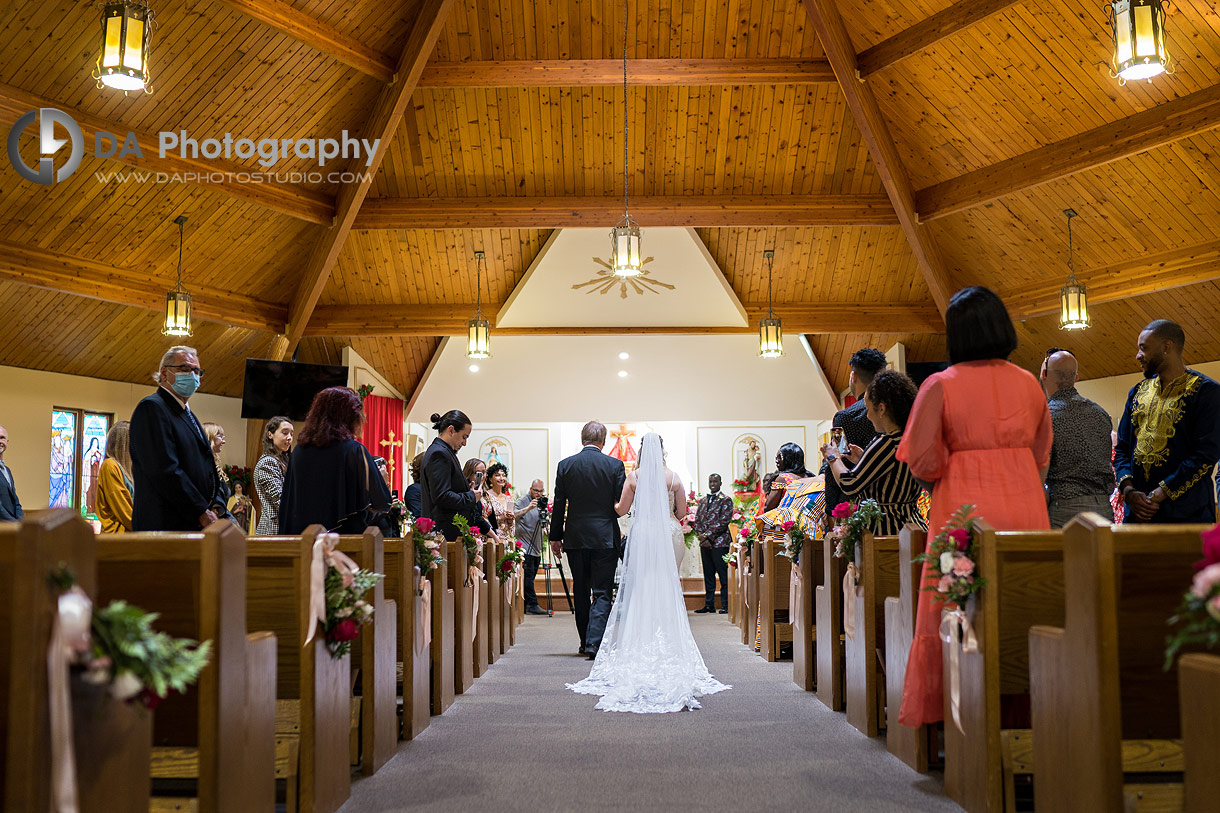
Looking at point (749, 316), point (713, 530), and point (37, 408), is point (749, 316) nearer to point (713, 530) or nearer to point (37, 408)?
point (713, 530)

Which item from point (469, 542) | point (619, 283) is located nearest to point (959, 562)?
point (469, 542)

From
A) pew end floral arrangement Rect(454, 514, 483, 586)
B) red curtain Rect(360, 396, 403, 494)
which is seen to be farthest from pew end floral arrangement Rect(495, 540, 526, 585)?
red curtain Rect(360, 396, 403, 494)

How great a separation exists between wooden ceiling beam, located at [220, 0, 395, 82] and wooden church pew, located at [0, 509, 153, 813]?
6908mm

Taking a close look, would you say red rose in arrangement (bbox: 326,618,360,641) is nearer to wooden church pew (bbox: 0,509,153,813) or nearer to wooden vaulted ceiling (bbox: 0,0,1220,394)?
wooden church pew (bbox: 0,509,153,813)

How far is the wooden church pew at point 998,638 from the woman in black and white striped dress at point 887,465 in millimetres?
1208

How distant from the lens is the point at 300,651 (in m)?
3.07

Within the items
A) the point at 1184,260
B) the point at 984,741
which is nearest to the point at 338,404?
the point at 984,741

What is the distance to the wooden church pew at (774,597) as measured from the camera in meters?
6.99

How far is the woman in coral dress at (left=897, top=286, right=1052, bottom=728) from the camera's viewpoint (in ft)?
10.8

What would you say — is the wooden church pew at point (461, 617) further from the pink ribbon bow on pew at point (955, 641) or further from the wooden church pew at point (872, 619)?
the pink ribbon bow on pew at point (955, 641)

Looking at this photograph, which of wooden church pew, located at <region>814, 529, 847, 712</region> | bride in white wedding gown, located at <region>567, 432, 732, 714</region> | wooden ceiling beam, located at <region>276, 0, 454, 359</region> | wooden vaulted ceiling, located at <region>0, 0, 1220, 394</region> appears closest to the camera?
wooden church pew, located at <region>814, 529, 847, 712</region>

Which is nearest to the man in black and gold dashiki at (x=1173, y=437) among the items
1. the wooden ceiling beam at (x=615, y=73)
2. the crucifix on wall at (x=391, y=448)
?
the wooden ceiling beam at (x=615, y=73)

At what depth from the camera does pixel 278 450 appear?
5.93m

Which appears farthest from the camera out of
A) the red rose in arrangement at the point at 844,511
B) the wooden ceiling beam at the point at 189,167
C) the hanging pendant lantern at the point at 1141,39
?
the wooden ceiling beam at the point at 189,167
